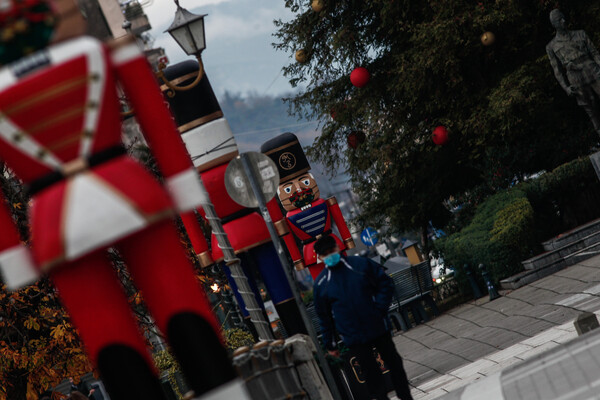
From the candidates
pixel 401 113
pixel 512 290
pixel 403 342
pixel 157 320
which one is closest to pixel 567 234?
pixel 512 290

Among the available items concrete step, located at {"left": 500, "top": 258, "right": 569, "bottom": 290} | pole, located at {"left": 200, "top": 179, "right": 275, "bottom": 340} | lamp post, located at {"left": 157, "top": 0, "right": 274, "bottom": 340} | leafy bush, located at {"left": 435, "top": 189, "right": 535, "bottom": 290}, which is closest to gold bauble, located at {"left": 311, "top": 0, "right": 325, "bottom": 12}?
leafy bush, located at {"left": 435, "top": 189, "right": 535, "bottom": 290}

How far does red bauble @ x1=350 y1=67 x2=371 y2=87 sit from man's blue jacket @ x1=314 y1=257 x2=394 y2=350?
45.9 feet

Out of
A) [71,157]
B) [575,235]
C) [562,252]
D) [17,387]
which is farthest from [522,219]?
[71,157]

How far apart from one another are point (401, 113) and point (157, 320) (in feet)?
60.5

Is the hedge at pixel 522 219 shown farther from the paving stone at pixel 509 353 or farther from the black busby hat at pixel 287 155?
the paving stone at pixel 509 353

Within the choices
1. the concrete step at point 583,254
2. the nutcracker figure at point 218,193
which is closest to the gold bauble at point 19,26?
the nutcracker figure at point 218,193

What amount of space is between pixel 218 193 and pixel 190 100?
1124 millimetres

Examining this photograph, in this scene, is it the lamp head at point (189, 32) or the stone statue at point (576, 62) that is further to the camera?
the stone statue at point (576, 62)

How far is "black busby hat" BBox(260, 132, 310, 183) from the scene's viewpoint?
16984 millimetres

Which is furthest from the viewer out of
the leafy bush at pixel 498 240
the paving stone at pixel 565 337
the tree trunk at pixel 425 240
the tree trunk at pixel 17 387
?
the tree trunk at pixel 425 240

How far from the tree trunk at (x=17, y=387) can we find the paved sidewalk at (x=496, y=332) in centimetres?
544

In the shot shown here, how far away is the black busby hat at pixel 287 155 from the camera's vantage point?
16984 mm

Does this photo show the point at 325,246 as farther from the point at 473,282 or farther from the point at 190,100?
the point at 473,282

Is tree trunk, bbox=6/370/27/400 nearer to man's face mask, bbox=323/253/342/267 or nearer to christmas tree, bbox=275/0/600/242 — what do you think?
man's face mask, bbox=323/253/342/267
